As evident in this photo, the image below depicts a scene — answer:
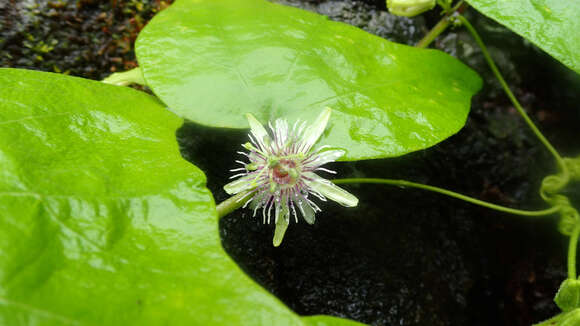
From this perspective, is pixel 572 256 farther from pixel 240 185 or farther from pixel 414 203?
pixel 240 185

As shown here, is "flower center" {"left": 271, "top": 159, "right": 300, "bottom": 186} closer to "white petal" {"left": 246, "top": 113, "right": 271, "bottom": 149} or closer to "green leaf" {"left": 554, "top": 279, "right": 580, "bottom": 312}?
"white petal" {"left": 246, "top": 113, "right": 271, "bottom": 149}

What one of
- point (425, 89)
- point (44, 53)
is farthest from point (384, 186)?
point (44, 53)

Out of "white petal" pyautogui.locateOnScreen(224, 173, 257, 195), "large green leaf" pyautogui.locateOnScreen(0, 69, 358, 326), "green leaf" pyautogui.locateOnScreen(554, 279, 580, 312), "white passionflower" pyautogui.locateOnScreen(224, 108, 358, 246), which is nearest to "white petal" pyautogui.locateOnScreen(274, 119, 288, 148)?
"white passionflower" pyautogui.locateOnScreen(224, 108, 358, 246)

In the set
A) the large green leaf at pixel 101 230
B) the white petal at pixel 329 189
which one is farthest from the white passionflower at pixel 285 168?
the large green leaf at pixel 101 230

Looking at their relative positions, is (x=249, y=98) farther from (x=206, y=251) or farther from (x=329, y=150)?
(x=206, y=251)

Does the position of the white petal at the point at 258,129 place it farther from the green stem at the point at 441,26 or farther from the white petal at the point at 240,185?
the green stem at the point at 441,26

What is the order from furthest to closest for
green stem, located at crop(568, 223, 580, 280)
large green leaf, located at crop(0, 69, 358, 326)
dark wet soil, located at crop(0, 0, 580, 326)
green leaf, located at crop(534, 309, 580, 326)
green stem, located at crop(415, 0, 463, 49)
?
green stem, located at crop(415, 0, 463, 49) → dark wet soil, located at crop(0, 0, 580, 326) → green stem, located at crop(568, 223, 580, 280) → green leaf, located at crop(534, 309, 580, 326) → large green leaf, located at crop(0, 69, 358, 326)
